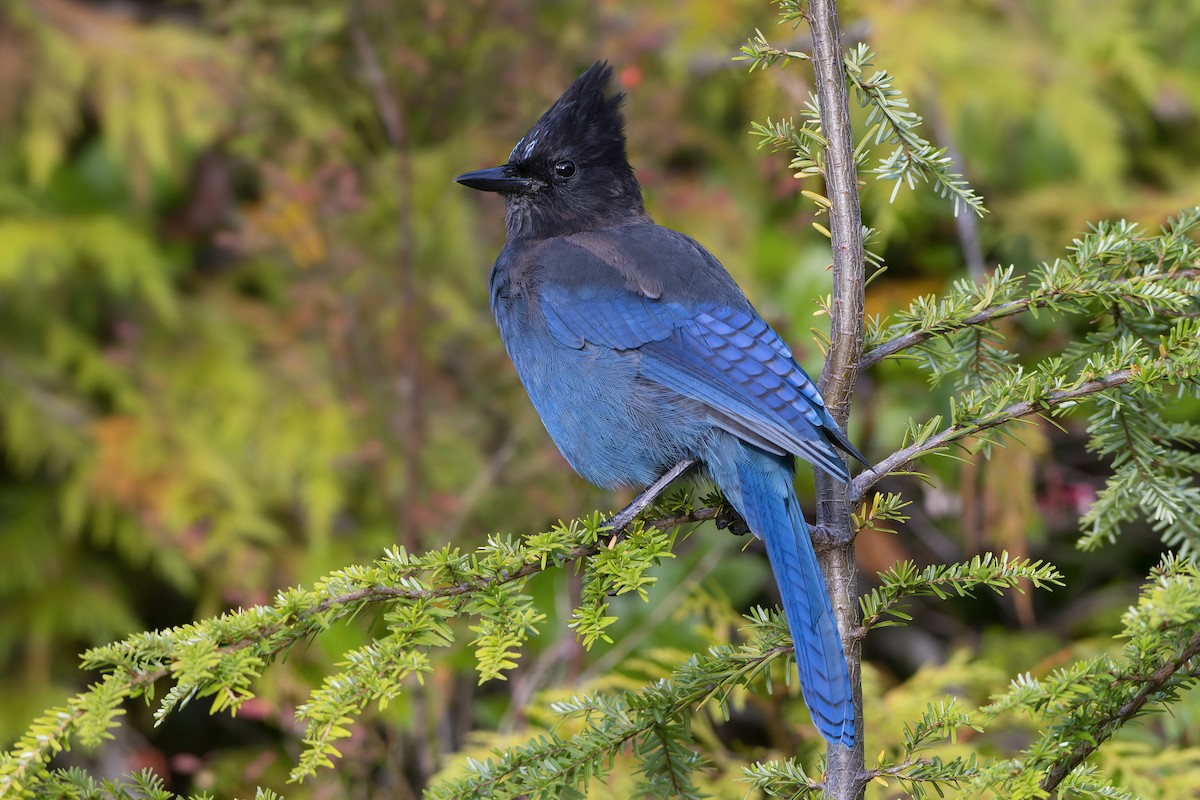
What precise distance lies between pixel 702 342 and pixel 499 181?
0.71 m

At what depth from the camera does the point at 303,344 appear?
3.78 metres

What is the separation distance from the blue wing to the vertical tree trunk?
0.09m

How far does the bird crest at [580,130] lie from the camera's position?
2.70 meters

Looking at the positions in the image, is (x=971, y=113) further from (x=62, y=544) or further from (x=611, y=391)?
(x=62, y=544)

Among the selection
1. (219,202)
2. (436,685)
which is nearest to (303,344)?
(219,202)

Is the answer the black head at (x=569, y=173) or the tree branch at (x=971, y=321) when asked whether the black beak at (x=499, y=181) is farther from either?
the tree branch at (x=971, y=321)

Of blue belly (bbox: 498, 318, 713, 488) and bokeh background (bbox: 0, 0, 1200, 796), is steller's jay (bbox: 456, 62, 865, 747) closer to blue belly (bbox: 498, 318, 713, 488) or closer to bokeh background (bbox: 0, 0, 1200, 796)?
blue belly (bbox: 498, 318, 713, 488)

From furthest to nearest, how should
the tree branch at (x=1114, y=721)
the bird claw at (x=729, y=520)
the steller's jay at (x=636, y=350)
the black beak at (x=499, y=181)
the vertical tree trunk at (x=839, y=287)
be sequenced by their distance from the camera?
the black beak at (x=499, y=181)
the bird claw at (x=729, y=520)
the steller's jay at (x=636, y=350)
the vertical tree trunk at (x=839, y=287)
the tree branch at (x=1114, y=721)

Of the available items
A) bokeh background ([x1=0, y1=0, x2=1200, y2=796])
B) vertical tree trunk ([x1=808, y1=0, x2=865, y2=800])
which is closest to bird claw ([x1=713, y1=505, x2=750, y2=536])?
vertical tree trunk ([x1=808, y1=0, x2=865, y2=800])

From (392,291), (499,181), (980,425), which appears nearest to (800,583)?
(980,425)

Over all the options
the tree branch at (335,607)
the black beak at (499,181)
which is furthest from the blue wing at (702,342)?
the tree branch at (335,607)

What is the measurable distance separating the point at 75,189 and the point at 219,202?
47cm

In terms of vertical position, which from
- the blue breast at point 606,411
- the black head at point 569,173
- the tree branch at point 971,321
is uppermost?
the black head at point 569,173

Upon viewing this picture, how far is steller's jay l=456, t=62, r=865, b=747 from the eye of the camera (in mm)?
1832
